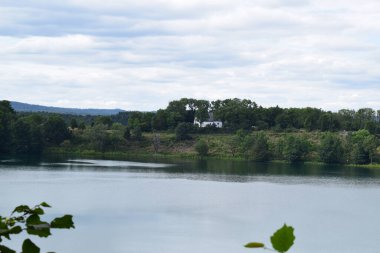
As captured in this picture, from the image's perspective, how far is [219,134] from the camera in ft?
253

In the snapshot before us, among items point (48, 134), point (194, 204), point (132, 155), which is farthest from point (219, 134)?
point (194, 204)

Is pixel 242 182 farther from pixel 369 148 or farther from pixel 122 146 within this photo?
pixel 122 146

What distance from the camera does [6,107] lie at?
243 feet

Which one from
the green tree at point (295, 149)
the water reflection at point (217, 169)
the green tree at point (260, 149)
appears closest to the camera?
the water reflection at point (217, 169)

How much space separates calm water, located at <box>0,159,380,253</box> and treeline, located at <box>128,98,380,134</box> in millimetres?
21967

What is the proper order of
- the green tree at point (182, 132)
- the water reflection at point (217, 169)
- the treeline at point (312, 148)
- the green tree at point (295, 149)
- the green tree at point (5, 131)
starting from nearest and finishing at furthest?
the water reflection at point (217, 169) → the treeline at point (312, 148) → the green tree at point (295, 149) → the green tree at point (5, 131) → the green tree at point (182, 132)

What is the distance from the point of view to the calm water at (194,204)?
24.8 m

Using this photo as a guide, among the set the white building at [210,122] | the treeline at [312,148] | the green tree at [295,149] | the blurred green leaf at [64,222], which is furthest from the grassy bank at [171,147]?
the blurred green leaf at [64,222]

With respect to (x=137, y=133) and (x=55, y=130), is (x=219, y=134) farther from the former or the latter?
(x=55, y=130)

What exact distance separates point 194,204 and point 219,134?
43119mm

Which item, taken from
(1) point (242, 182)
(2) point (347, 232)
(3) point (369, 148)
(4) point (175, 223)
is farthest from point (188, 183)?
(3) point (369, 148)

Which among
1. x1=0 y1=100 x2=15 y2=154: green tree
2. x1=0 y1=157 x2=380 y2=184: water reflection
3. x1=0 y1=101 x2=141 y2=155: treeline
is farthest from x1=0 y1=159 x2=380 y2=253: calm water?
x1=0 y1=101 x2=141 y2=155: treeline

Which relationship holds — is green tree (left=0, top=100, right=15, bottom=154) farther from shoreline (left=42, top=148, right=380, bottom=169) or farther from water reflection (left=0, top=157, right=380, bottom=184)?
water reflection (left=0, top=157, right=380, bottom=184)

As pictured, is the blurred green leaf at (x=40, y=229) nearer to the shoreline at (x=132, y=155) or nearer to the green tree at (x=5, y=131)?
the shoreline at (x=132, y=155)
